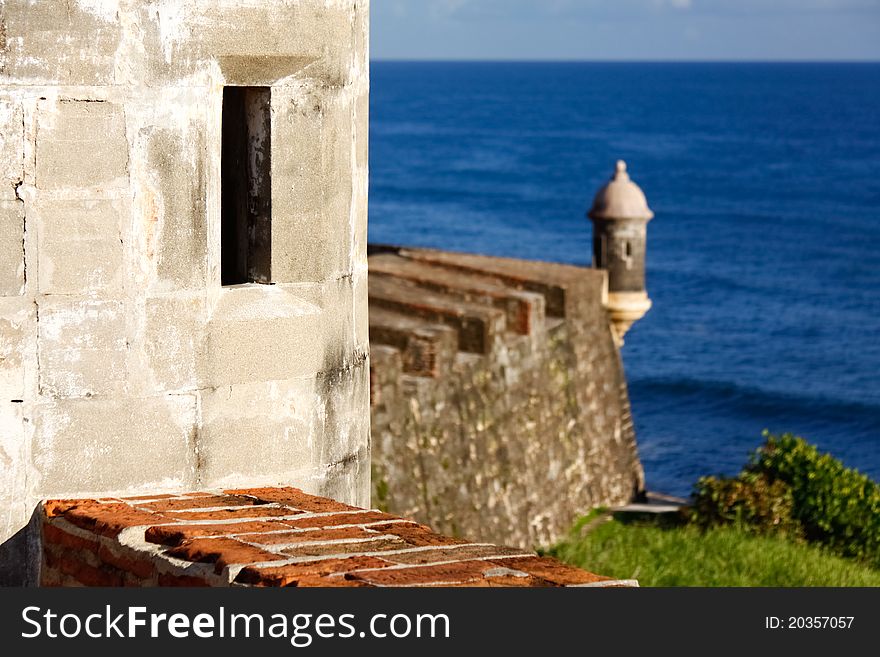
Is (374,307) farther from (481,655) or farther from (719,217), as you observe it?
(719,217)

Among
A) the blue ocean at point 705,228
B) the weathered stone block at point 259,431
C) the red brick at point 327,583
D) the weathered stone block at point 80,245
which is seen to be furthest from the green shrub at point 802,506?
the red brick at point 327,583

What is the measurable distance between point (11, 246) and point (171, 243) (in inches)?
20.2

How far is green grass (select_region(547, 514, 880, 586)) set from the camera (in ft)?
57.7

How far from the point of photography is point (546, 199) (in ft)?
273

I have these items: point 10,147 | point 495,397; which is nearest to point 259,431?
point 10,147

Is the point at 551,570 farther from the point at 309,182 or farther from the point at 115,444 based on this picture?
the point at 309,182

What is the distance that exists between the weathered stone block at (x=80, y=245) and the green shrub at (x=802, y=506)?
15.7 meters

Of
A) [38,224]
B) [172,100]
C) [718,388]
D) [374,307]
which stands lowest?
[718,388]

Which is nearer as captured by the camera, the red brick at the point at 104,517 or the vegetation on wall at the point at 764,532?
the red brick at the point at 104,517

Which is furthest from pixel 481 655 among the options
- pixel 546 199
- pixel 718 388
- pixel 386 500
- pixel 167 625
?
pixel 546 199

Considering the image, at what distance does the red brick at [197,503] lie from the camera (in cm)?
510

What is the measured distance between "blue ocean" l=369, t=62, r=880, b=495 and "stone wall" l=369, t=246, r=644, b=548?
10.5m

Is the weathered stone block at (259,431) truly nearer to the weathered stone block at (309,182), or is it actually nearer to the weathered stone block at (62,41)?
the weathered stone block at (309,182)

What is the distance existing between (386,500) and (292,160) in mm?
10897
